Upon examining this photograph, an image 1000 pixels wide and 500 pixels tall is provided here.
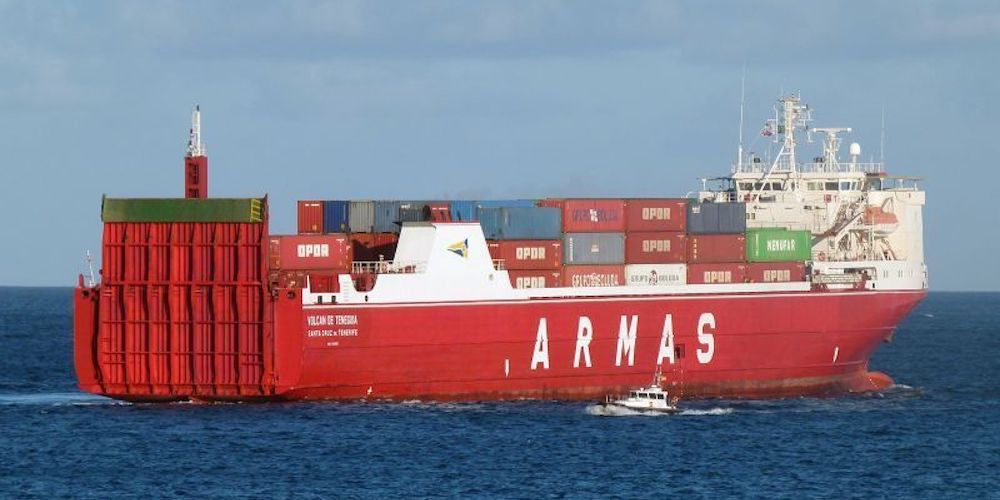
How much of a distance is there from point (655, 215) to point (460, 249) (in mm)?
8710

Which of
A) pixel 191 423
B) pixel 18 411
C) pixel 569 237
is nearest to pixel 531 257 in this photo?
pixel 569 237

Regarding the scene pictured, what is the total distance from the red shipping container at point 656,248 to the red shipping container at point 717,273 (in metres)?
0.71

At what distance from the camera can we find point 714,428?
61.4 meters

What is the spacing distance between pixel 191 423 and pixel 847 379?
29087 mm

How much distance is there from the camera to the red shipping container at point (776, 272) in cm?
7112

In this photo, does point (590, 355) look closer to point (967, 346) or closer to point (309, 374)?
point (309, 374)

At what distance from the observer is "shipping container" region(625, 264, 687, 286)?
68625 mm

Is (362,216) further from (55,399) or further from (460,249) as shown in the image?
(55,399)

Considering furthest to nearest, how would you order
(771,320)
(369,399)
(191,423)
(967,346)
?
(967,346) → (771,320) → (369,399) → (191,423)

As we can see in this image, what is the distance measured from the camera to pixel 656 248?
68875mm

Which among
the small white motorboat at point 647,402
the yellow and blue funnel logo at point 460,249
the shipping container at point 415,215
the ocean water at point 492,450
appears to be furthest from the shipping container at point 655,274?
the shipping container at point 415,215

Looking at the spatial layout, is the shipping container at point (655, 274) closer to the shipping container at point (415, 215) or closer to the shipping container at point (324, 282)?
the shipping container at point (415, 215)

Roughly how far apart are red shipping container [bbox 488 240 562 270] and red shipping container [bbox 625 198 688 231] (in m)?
3.33

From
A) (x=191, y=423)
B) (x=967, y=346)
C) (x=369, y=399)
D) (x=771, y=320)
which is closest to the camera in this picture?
(x=191, y=423)
